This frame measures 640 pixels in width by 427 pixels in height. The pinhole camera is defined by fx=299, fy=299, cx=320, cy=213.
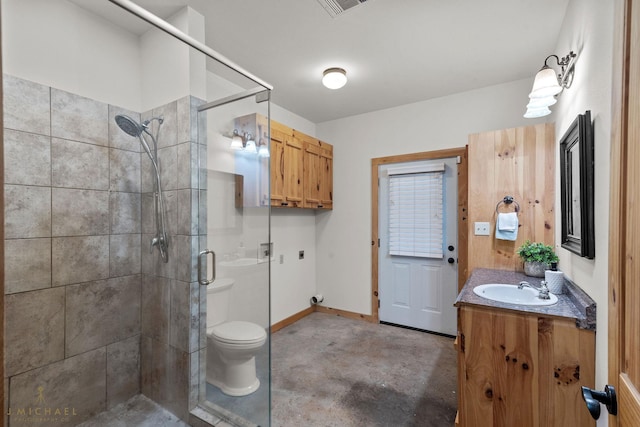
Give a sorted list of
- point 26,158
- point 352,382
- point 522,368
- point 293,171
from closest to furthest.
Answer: point 522,368 < point 26,158 < point 352,382 < point 293,171

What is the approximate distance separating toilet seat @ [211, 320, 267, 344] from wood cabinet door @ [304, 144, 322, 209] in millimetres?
1709

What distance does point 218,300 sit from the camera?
1987mm

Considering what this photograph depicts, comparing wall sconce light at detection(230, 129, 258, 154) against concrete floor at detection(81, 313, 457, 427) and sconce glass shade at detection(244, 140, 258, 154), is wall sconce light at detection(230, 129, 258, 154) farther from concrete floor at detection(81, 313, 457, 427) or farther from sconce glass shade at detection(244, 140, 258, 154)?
concrete floor at detection(81, 313, 457, 427)

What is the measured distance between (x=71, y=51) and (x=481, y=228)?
3195 millimetres

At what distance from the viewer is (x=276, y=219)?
3.50 metres

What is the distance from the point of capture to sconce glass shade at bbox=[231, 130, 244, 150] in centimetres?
205

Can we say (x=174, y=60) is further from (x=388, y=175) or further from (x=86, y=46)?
(x=388, y=175)

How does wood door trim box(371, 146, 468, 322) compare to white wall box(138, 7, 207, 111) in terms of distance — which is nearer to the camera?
white wall box(138, 7, 207, 111)

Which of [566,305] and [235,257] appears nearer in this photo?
[566,305]

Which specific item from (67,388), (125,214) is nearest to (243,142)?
(125,214)

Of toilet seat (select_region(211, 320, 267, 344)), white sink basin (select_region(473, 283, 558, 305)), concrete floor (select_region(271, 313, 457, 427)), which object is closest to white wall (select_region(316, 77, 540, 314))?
concrete floor (select_region(271, 313, 457, 427))

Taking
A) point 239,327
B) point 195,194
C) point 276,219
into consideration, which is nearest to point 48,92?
point 195,194

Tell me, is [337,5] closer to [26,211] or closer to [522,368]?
[26,211]

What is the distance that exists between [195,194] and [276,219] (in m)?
1.66
